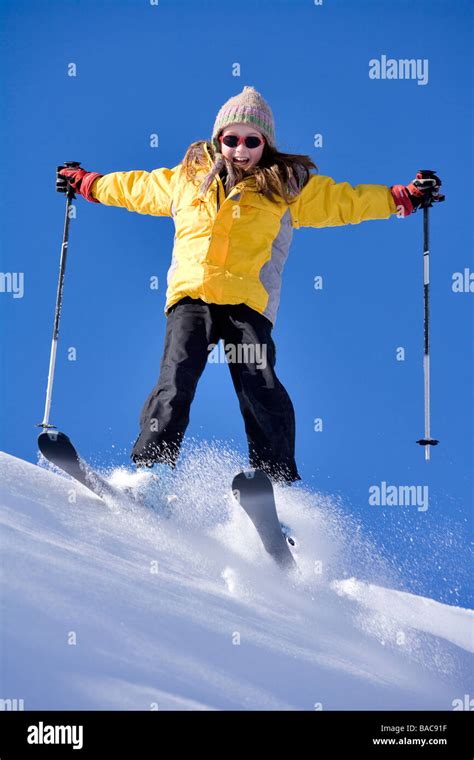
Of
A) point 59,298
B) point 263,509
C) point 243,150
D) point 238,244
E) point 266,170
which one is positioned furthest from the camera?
point 59,298

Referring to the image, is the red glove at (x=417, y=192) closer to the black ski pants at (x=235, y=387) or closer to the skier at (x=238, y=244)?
the skier at (x=238, y=244)

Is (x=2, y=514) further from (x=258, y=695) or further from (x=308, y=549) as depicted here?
(x=308, y=549)

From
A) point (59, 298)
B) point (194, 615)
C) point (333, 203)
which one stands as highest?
point (333, 203)

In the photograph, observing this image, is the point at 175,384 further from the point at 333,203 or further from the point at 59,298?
the point at 333,203

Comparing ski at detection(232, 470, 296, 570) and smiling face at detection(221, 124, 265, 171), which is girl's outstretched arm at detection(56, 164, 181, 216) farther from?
ski at detection(232, 470, 296, 570)

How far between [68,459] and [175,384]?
0.77m

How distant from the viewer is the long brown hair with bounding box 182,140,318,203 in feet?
17.5

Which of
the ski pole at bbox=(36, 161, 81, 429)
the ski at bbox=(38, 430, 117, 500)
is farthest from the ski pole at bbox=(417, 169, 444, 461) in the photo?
the ski pole at bbox=(36, 161, 81, 429)

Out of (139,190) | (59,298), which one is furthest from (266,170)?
(59,298)

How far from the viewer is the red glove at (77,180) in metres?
5.96

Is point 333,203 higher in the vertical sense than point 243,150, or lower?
lower

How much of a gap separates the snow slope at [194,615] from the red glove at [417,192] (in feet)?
6.99

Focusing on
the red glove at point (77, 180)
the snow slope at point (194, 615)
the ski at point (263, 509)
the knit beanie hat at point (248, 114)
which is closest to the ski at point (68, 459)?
the snow slope at point (194, 615)

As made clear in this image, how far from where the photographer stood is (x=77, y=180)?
6.02m
